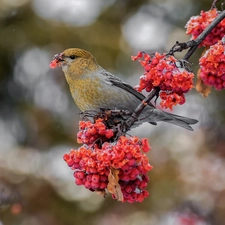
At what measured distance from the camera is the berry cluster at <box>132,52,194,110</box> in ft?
7.87

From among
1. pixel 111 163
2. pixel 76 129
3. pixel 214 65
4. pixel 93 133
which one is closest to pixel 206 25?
pixel 214 65

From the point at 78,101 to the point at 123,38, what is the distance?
10.5 feet

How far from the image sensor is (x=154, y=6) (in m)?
7.10

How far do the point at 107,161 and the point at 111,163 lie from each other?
2cm

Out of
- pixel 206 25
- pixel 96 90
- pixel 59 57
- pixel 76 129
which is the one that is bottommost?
pixel 76 129

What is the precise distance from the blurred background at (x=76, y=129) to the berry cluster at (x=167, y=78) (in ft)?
11.4

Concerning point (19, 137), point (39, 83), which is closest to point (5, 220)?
point (19, 137)

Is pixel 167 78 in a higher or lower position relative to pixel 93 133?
higher

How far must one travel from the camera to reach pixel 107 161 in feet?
7.54

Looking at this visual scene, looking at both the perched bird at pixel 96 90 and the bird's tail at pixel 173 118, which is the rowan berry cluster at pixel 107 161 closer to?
the perched bird at pixel 96 90

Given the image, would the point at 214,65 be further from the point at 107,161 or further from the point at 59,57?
the point at 59,57

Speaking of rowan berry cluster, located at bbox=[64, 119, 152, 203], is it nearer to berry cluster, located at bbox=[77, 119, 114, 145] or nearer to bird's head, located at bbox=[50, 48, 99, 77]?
berry cluster, located at bbox=[77, 119, 114, 145]

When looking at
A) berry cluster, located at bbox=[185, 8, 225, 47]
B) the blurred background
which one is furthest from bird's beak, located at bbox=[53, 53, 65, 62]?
the blurred background

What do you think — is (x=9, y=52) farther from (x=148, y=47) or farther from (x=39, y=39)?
(x=148, y=47)
